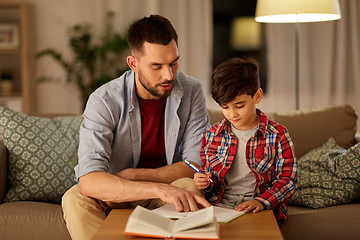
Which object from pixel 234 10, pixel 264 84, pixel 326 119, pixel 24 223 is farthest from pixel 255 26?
pixel 24 223

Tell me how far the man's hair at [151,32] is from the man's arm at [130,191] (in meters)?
0.57

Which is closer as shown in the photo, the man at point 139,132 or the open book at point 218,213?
the open book at point 218,213

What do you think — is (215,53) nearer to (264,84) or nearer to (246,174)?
(264,84)

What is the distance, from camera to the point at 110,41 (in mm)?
4977

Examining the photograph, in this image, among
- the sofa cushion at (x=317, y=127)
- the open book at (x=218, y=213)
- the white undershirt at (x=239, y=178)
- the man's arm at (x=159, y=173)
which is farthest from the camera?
the sofa cushion at (x=317, y=127)

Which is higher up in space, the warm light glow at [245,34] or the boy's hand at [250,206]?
the warm light glow at [245,34]

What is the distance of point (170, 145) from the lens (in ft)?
7.35

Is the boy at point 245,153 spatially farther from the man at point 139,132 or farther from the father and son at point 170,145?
the man at point 139,132

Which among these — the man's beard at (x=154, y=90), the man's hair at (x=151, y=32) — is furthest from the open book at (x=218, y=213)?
the man's hair at (x=151, y=32)

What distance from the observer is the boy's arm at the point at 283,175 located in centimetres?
179

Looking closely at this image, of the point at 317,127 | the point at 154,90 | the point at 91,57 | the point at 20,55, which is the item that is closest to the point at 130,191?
the point at 154,90

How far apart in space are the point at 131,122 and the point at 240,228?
82 cm

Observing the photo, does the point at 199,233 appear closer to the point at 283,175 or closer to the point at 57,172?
the point at 283,175

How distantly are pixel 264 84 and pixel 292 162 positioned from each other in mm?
3507
